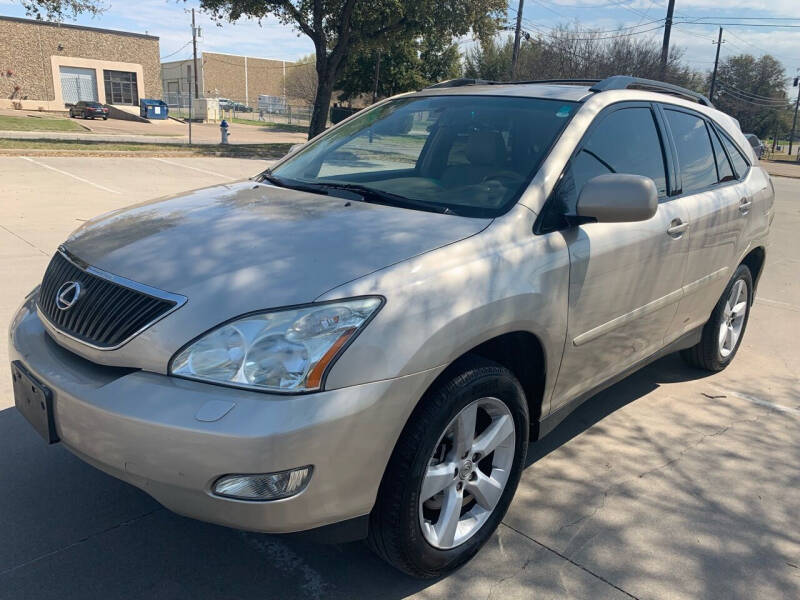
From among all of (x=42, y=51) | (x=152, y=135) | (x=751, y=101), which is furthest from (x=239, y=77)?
(x=152, y=135)

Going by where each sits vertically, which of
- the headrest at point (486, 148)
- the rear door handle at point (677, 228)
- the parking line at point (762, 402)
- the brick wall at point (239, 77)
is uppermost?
the brick wall at point (239, 77)

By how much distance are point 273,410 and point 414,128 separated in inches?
90.4

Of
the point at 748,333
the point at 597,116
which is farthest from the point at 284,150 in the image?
the point at 597,116

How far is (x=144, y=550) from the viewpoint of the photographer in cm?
254

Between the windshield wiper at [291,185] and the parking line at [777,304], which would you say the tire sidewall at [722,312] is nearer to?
the parking line at [777,304]

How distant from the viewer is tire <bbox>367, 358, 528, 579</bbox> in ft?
7.16

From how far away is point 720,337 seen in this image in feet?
15.1

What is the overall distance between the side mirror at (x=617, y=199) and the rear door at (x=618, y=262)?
0.13 meters

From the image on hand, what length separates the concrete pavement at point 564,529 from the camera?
2441 millimetres

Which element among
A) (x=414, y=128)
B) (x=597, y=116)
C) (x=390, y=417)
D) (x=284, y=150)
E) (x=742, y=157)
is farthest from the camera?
(x=284, y=150)

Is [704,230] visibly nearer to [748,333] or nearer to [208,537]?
[748,333]

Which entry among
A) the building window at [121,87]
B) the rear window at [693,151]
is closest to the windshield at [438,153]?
the rear window at [693,151]

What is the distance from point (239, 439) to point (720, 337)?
3840mm

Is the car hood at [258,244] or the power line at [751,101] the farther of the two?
the power line at [751,101]
